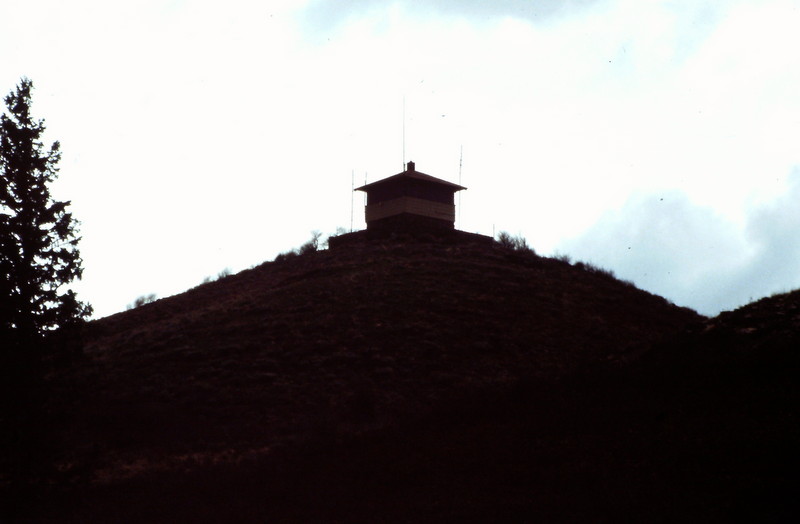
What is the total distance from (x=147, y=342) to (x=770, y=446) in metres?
28.9

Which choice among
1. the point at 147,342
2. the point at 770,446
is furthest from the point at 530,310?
the point at 770,446

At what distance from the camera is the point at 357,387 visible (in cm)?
2881

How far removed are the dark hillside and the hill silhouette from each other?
11cm

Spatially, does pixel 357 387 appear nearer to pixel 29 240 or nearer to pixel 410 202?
pixel 29 240

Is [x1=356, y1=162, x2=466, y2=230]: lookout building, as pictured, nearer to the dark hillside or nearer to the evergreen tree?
the dark hillside

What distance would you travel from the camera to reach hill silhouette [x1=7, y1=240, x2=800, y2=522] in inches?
636

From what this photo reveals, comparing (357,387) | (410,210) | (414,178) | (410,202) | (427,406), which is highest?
(414,178)

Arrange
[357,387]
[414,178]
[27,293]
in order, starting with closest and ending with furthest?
1. [27,293]
2. [357,387]
3. [414,178]

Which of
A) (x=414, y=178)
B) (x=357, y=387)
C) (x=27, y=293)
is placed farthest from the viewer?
(x=414, y=178)

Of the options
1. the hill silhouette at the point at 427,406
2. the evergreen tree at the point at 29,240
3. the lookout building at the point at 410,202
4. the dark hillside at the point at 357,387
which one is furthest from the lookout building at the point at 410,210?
the evergreen tree at the point at 29,240


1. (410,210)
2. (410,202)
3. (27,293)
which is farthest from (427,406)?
(410,210)

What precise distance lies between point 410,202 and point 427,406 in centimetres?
2537

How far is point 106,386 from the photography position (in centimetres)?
3153

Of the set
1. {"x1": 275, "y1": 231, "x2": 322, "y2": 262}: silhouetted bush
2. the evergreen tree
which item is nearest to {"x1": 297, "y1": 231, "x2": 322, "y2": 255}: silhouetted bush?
{"x1": 275, "y1": 231, "x2": 322, "y2": 262}: silhouetted bush
